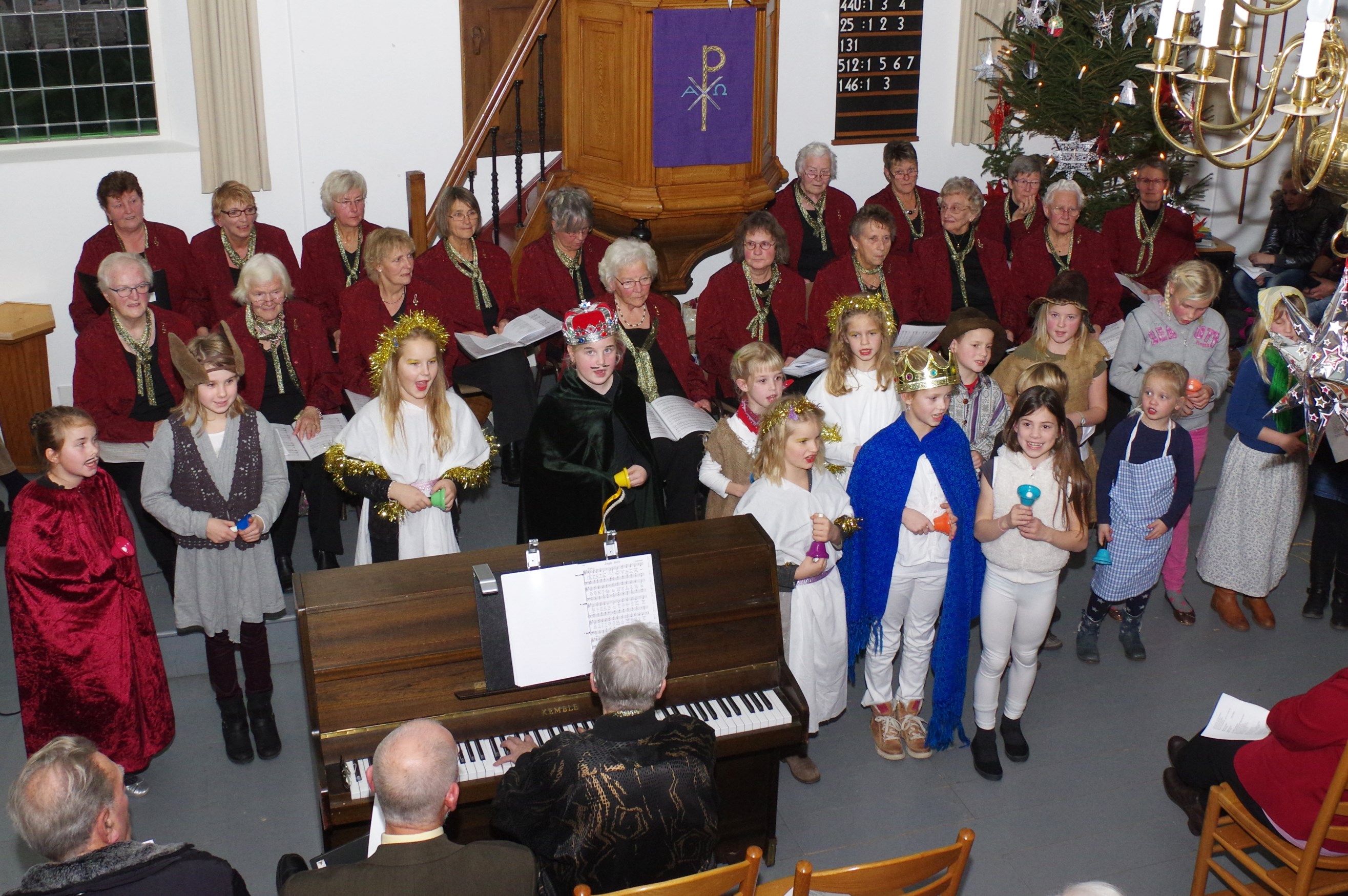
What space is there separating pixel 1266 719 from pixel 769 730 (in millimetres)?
1552

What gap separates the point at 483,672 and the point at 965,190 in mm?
4071

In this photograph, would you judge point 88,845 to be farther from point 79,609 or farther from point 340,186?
point 340,186

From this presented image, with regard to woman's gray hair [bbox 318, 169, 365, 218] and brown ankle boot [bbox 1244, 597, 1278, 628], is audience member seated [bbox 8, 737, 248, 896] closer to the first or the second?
woman's gray hair [bbox 318, 169, 365, 218]

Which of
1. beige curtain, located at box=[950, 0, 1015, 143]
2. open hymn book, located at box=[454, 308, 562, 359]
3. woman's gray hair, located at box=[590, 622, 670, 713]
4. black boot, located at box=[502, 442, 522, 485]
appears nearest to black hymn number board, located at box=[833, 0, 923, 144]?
beige curtain, located at box=[950, 0, 1015, 143]

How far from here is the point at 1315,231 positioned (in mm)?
7703

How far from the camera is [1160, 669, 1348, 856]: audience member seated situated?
3400 mm

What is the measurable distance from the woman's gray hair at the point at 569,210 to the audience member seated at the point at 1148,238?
2.95 meters

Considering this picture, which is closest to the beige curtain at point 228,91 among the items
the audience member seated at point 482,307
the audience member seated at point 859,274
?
the audience member seated at point 482,307

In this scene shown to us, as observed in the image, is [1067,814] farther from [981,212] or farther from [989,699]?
[981,212]

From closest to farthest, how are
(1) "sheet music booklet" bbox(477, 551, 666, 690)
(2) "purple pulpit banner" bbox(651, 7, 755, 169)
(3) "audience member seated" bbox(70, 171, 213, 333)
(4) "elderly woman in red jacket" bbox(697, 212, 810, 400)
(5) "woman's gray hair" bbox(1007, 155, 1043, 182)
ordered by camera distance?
(1) "sheet music booklet" bbox(477, 551, 666, 690)
(4) "elderly woman in red jacket" bbox(697, 212, 810, 400)
(3) "audience member seated" bbox(70, 171, 213, 333)
(2) "purple pulpit banner" bbox(651, 7, 755, 169)
(5) "woman's gray hair" bbox(1007, 155, 1043, 182)

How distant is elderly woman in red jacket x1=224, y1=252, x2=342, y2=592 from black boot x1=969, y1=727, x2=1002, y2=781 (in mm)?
2712

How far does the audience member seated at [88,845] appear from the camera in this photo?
98.2 inches

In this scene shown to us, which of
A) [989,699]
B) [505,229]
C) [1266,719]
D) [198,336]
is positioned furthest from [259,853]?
[505,229]

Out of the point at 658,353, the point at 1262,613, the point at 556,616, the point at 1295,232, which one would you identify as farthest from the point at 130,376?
the point at 1295,232
